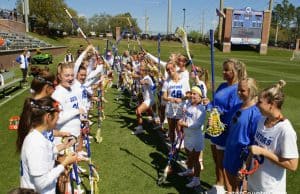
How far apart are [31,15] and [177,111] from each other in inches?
2497

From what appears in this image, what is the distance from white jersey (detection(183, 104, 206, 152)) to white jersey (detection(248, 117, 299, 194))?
102 inches

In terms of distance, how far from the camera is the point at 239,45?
68625 mm

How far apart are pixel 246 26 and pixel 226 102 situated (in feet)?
208

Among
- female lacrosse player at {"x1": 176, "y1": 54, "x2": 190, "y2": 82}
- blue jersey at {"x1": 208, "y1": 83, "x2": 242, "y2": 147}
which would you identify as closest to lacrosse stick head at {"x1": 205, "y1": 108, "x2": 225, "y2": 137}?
blue jersey at {"x1": 208, "y1": 83, "x2": 242, "y2": 147}

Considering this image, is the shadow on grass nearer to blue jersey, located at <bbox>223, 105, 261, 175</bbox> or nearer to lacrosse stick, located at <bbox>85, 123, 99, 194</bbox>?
lacrosse stick, located at <bbox>85, 123, 99, 194</bbox>

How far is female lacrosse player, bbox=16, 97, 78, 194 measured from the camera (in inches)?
143

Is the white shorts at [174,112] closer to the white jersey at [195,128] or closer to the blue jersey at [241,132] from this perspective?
the white jersey at [195,128]

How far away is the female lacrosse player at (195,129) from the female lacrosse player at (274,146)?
2.69 meters

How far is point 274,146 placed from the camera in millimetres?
3920

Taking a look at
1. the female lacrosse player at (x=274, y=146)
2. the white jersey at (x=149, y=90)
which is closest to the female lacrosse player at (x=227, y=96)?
→ the female lacrosse player at (x=274, y=146)

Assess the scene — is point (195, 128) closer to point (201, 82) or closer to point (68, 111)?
point (201, 82)

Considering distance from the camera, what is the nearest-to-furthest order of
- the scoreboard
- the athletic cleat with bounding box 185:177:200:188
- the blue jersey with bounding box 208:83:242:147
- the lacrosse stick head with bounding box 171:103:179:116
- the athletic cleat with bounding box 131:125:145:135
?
the blue jersey with bounding box 208:83:242:147
the athletic cleat with bounding box 185:177:200:188
the lacrosse stick head with bounding box 171:103:179:116
the athletic cleat with bounding box 131:125:145:135
the scoreboard

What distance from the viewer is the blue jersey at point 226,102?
18.1 feet

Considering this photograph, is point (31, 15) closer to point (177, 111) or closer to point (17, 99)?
point (17, 99)
